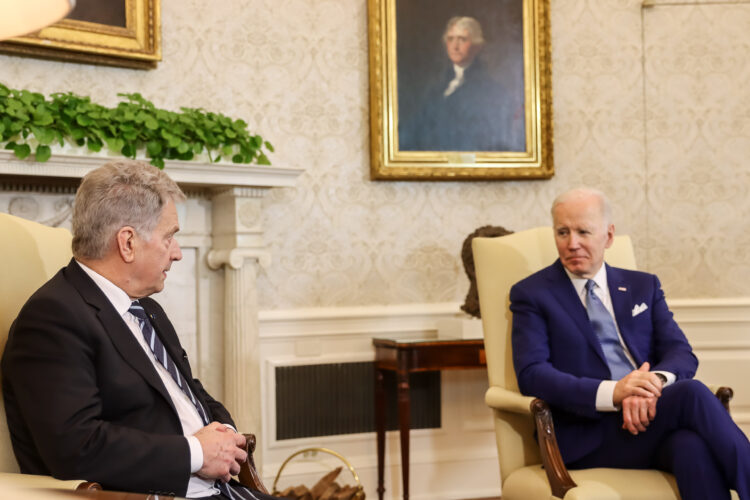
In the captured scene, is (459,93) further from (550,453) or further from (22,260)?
(22,260)

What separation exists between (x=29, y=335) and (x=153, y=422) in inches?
14.1

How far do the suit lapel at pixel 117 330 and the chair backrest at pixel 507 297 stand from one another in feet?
4.64

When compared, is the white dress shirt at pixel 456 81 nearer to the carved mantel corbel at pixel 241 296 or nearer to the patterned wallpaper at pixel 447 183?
the patterned wallpaper at pixel 447 183

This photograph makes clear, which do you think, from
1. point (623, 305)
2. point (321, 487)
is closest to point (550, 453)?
point (623, 305)

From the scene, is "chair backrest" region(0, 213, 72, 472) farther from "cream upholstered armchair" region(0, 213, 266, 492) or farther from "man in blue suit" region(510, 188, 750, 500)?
"man in blue suit" region(510, 188, 750, 500)

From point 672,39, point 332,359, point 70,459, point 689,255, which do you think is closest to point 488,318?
point 332,359

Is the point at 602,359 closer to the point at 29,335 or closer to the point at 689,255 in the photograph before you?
the point at 29,335

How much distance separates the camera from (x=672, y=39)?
503 cm

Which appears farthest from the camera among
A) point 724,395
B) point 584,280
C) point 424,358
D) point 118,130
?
point 424,358

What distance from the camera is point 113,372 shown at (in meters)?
1.97

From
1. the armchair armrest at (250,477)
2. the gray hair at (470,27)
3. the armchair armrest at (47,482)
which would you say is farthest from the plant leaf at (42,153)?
the gray hair at (470,27)

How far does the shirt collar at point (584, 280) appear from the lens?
319 centimetres

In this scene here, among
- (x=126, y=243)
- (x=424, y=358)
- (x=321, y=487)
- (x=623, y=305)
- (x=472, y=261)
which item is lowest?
(x=321, y=487)

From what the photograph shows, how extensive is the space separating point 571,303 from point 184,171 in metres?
1.74
